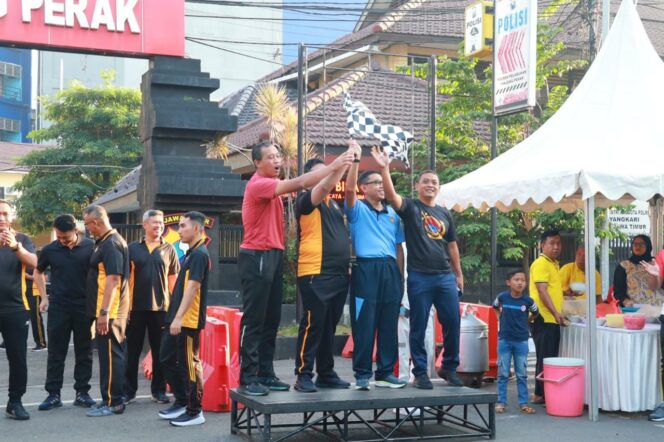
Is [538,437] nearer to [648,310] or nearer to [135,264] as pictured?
[648,310]

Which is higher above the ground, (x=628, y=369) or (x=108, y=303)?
(x=108, y=303)

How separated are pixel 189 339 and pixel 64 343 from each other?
156 cm

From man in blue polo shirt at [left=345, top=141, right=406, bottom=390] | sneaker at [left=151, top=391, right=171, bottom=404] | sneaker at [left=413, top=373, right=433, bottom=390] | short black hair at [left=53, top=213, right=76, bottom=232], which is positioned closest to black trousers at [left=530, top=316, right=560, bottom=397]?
sneaker at [left=413, top=373, right=433, bottom=390]

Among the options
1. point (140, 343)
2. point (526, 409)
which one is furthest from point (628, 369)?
point (140, 343)

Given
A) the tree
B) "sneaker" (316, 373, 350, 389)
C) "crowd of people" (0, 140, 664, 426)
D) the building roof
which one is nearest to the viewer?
"crowd of people" (0, 140, 664, 426)

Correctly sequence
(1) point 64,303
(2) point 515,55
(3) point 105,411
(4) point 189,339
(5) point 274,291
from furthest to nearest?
1. (2) point 515,55
2. (1) point 64,303
3. (3) point 105,411
4. (4) point 189,339
5. (5) point 274,291

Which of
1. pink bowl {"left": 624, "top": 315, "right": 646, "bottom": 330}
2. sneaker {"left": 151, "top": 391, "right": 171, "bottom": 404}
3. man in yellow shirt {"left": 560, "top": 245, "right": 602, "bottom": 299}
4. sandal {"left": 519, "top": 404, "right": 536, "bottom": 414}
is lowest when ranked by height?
sandal {"left": 519, "top": 404, "right": 536, "bottom": 414}

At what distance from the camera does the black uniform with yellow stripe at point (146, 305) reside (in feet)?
30.8

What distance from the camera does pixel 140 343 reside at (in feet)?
31.3

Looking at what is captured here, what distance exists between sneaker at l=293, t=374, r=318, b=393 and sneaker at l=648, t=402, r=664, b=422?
359 centimetres

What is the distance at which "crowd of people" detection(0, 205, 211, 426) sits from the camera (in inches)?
323

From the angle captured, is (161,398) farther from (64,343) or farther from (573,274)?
(573,274)

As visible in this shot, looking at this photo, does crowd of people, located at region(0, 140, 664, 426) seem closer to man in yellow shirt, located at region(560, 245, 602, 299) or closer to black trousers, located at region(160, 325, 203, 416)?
black trousers, located at region(160, 325, 203, 416)

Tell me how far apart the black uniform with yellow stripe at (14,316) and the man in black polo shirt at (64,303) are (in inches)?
21.2
